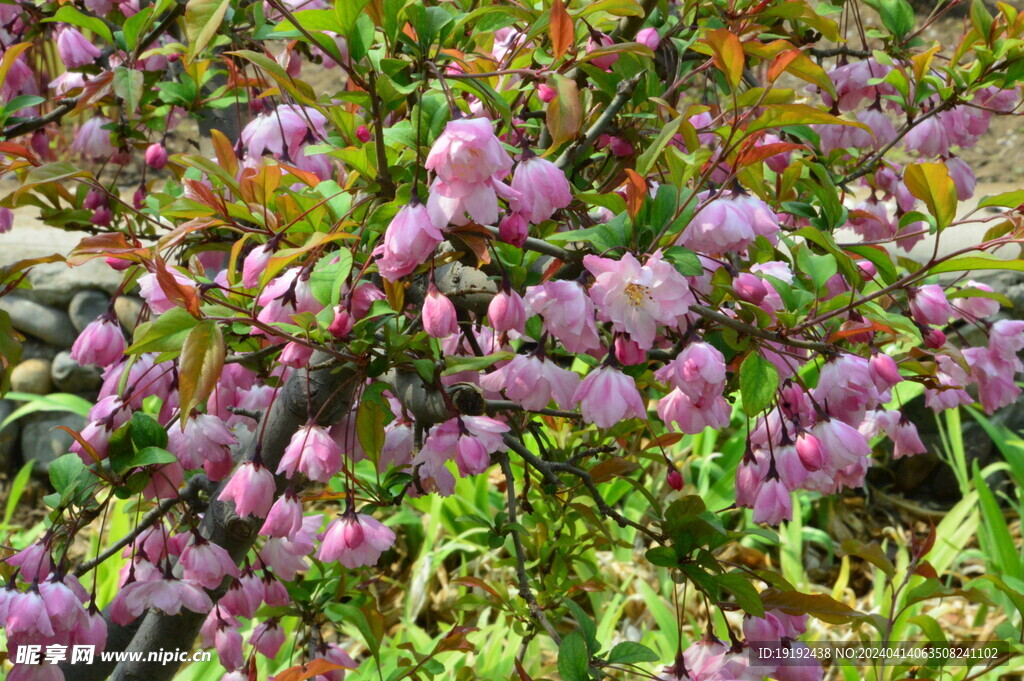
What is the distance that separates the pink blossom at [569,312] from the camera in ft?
2.32

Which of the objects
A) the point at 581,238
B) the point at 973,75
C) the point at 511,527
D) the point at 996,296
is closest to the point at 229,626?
the point at 511,527

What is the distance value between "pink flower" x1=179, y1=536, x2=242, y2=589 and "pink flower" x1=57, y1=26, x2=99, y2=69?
0.82m

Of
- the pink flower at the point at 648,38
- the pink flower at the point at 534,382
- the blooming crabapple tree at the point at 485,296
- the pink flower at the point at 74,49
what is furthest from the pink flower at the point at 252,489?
the pink flower at the point at 74,49

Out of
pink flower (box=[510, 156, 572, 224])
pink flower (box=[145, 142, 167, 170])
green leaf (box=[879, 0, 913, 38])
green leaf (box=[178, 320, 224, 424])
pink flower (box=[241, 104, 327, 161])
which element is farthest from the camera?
pink flower (box=[145, 142, 167, 170])

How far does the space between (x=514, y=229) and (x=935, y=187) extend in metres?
0.36

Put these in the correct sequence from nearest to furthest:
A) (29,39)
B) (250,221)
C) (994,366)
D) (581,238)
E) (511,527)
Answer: (581,238) < (250,221) < (511,527) < (994,366) < (29,39)

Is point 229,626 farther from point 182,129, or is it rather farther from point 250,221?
point 182,129

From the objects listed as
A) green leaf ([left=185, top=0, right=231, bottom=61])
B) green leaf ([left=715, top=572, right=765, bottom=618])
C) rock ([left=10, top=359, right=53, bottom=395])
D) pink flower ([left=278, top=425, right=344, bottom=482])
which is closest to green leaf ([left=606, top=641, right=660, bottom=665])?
green leaf ([left=715, top=572, right=765, bottom=618])

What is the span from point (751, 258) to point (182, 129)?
12.5 feet

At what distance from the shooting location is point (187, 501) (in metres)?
A: 1.11

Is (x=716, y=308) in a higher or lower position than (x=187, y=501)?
higher

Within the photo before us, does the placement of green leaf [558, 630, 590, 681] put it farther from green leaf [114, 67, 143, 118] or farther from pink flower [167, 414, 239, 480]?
green leaf [114, 67, 143, 118]

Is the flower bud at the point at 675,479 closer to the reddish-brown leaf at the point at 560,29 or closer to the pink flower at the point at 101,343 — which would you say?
the reddish-brown leaf at the point at 560,29

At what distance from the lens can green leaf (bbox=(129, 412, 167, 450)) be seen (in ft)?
2.89
